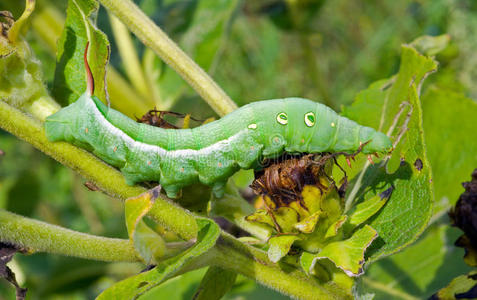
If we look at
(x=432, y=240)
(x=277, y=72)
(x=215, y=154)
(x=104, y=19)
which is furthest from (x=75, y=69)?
(x=277, y=72)

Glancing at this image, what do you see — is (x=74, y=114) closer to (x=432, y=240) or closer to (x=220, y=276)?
(x=220, y=276)

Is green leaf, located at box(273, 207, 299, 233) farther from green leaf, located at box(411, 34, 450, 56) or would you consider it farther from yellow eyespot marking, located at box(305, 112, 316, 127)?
green leaf, located at box(411, 34, 450, 56)

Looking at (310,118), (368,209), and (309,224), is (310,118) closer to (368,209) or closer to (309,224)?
(368,209)

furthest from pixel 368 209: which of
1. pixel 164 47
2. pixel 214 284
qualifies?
pixel 164 47

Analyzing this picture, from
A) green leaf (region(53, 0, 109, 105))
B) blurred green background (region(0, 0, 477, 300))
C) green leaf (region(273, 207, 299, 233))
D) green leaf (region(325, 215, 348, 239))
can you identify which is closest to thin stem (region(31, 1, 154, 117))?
blurred green background (region(0, 0, 477, 300))

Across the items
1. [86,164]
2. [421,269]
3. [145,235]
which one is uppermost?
[86,164]
